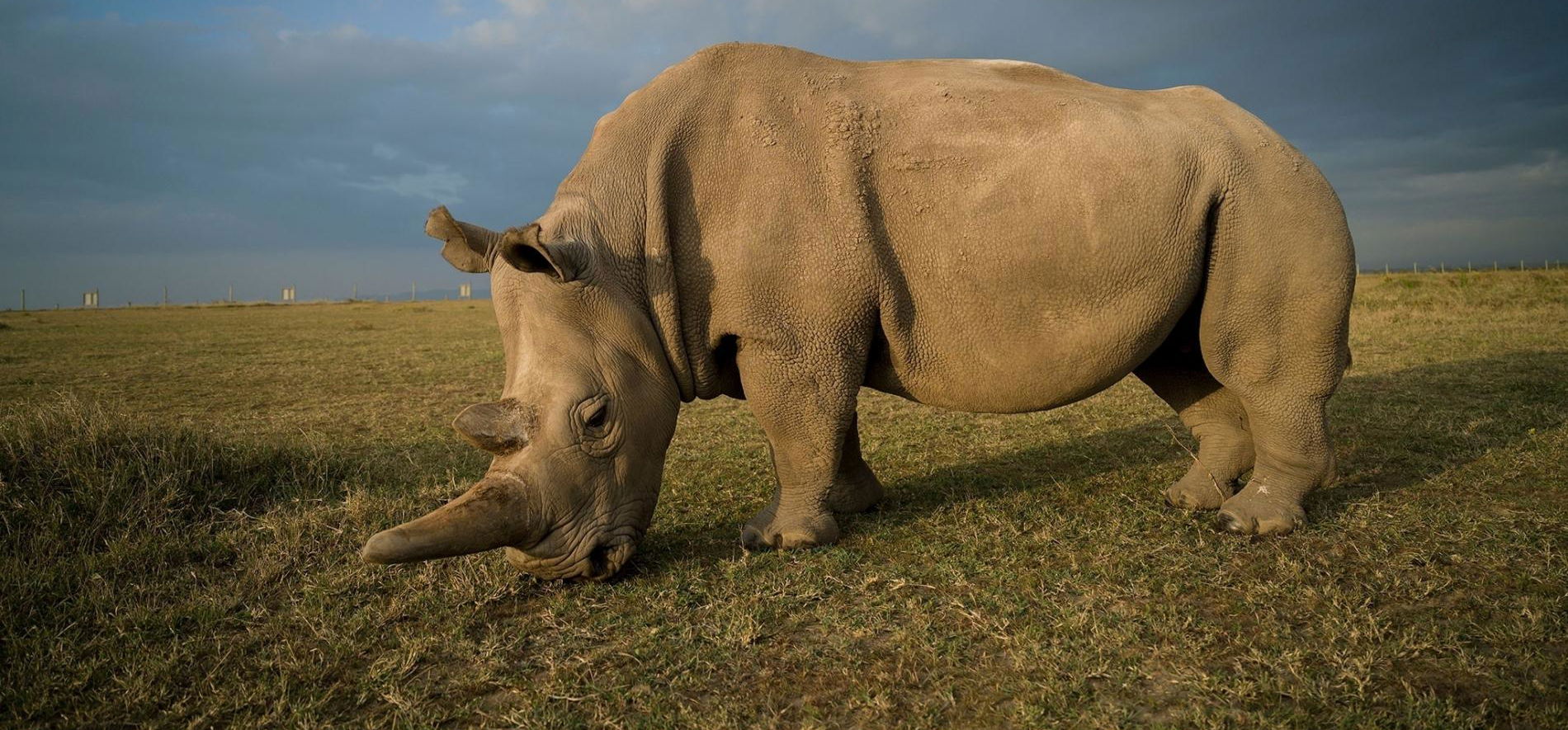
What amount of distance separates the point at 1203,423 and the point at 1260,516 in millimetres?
1000

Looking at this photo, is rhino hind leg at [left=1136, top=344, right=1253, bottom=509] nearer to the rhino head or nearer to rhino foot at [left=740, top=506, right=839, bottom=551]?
rhino foot at [left=740, top=506, right=839, bottom=551]

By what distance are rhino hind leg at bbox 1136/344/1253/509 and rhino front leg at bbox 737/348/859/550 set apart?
207 centimetres

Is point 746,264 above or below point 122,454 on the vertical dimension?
above

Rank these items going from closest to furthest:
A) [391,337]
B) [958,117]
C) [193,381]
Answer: [958,117], [193,381], [391,337]

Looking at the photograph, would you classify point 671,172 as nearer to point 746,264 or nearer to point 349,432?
point 746,264

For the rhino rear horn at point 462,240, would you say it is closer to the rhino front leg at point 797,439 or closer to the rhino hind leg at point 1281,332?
the rhino front leg at point 797,439

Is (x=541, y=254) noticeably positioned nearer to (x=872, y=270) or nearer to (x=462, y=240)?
(x=462, y=240)

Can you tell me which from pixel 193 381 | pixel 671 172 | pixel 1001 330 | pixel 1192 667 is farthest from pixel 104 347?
pixel 1192 667

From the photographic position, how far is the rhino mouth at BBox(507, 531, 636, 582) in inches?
138

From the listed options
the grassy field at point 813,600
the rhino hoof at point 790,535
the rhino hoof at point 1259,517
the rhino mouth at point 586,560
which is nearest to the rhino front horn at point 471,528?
the rhino mouth at point 586,560

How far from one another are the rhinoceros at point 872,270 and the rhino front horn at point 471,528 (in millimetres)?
144

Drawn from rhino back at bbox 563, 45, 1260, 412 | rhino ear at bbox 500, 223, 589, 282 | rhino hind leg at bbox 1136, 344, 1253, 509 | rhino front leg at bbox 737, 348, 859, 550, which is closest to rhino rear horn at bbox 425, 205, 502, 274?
rhino ear at bbox 500, 223, 589, 282

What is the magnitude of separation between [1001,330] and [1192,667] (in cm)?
169

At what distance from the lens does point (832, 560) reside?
12.7 feet
